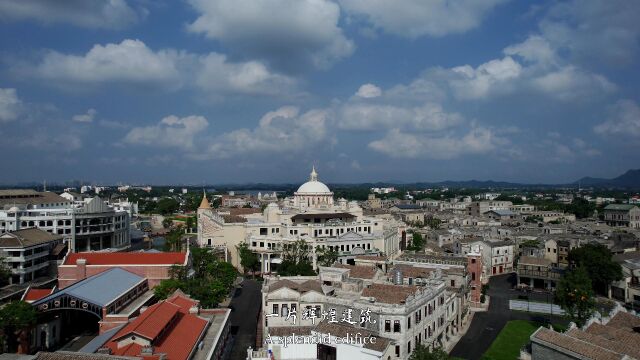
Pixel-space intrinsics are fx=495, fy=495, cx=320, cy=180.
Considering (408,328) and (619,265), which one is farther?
(619,265)

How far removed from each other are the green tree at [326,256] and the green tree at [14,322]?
37364mm

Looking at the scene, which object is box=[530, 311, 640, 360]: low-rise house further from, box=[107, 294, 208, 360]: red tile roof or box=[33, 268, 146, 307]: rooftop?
box=[33, 268, 146, 307]: rooftop

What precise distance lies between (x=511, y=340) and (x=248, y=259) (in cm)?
4011

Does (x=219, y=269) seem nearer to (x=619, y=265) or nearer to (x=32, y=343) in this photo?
(x=32, y=343)

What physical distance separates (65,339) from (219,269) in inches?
739

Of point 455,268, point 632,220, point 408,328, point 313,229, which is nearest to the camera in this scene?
point 408,328

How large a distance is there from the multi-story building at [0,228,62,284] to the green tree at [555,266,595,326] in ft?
202

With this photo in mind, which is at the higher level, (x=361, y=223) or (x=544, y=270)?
(x=361, y=223)

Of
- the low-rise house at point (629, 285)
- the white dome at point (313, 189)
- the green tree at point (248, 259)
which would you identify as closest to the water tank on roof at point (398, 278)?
the green tree at point (248, 259)

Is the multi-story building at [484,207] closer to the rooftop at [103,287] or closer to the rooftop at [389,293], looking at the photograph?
the rooftop at [389,293]

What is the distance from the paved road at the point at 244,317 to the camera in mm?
45366

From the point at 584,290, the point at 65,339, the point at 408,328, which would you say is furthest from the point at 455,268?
the point at 65,339

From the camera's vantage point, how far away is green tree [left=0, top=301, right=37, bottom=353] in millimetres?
36812

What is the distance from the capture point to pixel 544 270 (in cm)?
7512
